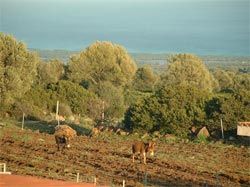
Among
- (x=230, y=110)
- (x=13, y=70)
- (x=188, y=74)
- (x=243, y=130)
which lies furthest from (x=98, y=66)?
(x=243, y=130)

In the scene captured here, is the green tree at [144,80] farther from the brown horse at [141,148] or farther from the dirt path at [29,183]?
the dirt path at [29,183]

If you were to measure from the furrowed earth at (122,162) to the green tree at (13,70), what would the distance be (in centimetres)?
774

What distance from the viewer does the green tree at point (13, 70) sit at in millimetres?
33344

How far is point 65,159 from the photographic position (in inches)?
736

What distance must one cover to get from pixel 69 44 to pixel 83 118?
156 meters

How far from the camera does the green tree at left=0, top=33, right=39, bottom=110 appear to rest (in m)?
33.3

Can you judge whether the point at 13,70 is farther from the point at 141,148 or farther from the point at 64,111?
the point at 141,148

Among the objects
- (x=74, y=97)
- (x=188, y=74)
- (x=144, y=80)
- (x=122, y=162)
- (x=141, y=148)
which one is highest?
(x=188, y=74)

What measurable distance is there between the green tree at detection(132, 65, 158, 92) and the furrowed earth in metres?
28.4

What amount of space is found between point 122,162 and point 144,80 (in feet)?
120

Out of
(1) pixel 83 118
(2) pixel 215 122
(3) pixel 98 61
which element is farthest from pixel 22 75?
(3) pixel 98 61

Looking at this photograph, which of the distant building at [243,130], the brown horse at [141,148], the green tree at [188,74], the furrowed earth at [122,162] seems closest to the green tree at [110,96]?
the green tree at [188,74]

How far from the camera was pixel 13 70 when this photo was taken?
110 feet

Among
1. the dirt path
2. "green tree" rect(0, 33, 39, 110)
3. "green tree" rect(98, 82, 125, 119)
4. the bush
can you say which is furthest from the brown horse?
"green tree" rect(98, 82, 125, 119)
